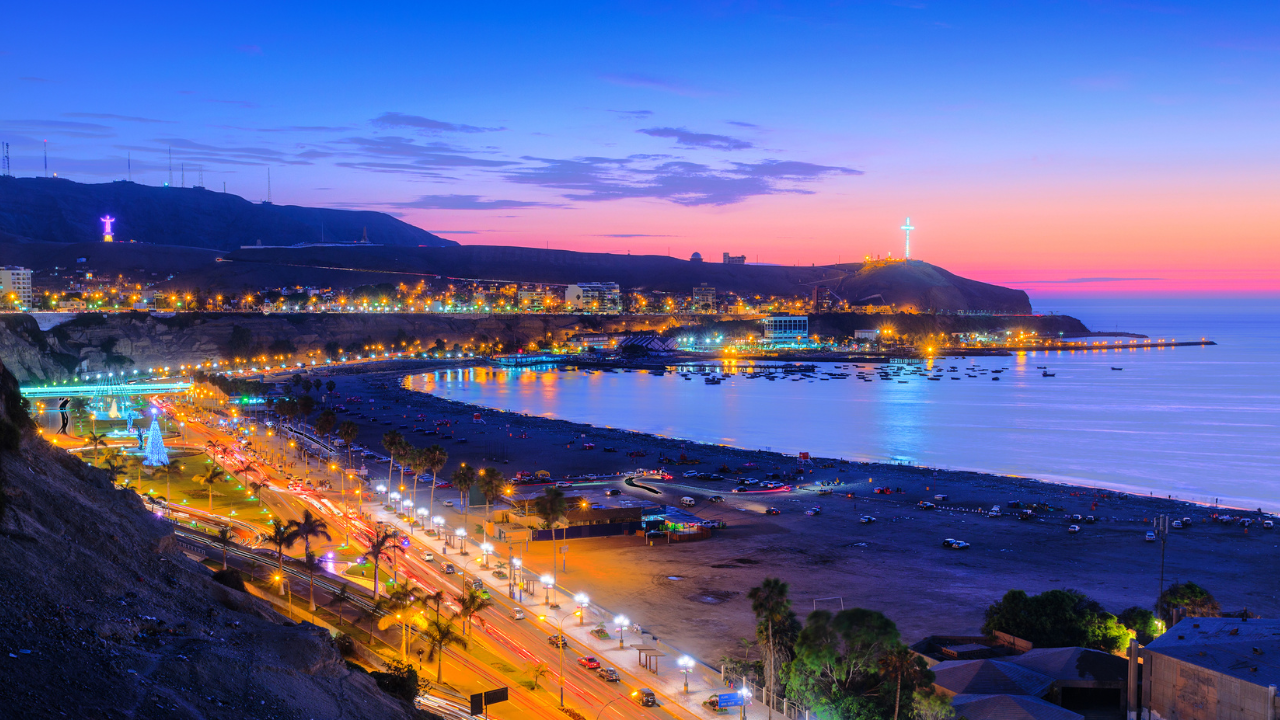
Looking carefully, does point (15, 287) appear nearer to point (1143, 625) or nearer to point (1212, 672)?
point (1143, 625)

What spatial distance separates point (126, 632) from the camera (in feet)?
33.6

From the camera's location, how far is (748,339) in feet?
523

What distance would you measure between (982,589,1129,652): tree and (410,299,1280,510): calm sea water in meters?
24.9

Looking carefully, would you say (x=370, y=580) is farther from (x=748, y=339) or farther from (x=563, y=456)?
(x=748, y=339)

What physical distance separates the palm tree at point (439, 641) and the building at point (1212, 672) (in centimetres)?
1183

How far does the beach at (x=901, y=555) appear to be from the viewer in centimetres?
2148

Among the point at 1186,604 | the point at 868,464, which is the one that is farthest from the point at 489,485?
the point at 868,464

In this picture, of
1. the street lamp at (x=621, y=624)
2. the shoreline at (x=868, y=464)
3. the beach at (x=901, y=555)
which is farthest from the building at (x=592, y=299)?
the street lamp at (x=621, y=624)

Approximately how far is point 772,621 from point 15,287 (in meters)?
152

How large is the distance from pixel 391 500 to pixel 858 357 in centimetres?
11306

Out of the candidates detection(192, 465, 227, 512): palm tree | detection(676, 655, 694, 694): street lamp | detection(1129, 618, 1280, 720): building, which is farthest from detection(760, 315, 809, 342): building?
detection(1129, 618, 1280, 720): building

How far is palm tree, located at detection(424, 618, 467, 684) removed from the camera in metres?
16.4

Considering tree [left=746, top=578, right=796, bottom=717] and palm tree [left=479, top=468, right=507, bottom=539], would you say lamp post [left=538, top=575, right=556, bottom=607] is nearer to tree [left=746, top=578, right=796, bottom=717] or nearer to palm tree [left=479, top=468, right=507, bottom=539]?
tree [left=746, top=578, right=796, bottom=717]

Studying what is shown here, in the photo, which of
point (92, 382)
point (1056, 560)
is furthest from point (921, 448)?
point (92, 382)
